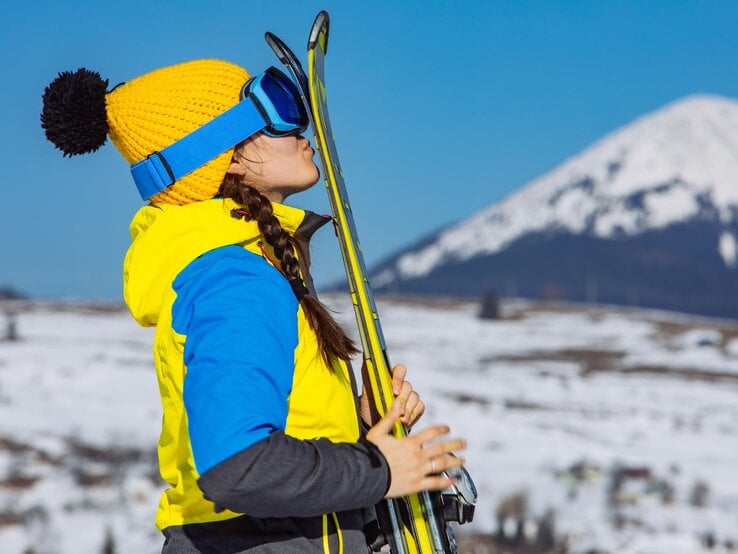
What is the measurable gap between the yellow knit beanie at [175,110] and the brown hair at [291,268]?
59mm

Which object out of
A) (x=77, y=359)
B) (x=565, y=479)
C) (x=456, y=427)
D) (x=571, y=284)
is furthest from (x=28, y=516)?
(x=571, y=284)

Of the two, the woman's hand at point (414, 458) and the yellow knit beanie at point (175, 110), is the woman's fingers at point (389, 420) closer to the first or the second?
the woman's hand at point (414, 458)

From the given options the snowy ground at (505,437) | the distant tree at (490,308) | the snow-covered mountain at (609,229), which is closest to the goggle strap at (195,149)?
the snowy ground at (505,437)

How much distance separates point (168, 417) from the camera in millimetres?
1811

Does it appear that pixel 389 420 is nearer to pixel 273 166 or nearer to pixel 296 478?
pixel 296 478

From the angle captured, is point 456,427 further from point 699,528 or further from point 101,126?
point 101,126

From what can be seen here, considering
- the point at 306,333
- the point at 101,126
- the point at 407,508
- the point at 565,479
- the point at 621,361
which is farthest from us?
the point at 621,361

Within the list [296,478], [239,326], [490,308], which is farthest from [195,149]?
[490,308]

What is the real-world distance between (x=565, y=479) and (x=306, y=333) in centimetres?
1135

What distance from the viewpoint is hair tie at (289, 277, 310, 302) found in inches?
69.4

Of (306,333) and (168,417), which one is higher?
(306,333)

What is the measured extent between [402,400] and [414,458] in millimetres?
208

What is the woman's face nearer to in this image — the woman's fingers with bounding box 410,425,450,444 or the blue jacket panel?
the blue jacket panel

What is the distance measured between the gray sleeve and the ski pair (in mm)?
218
